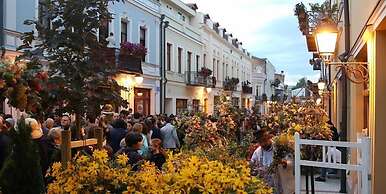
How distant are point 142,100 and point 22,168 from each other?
845 inches

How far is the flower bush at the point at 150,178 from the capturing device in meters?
3.44

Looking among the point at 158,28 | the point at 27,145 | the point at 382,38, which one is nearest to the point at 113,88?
the point at 27,145

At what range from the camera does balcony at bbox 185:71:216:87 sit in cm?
3397

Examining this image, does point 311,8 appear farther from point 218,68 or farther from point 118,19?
point 218,68

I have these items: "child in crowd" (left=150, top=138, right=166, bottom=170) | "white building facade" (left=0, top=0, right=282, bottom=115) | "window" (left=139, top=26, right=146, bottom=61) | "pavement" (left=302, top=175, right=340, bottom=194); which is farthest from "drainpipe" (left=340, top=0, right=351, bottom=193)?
"window" (left=139, top=26, right=146, bottom=61)

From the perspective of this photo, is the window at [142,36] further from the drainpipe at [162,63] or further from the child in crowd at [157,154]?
the child in crowd at [157,154]

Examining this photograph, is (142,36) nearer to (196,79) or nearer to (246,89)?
(196,79)

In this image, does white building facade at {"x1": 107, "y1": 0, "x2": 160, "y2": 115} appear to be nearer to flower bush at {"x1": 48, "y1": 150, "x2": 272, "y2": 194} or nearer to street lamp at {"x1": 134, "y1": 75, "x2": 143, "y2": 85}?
street lamp at {"x1": 134, "y1": 75, "x2": 143, "y2": 85}

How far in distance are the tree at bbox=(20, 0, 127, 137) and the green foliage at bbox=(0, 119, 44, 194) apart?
5.32 feet

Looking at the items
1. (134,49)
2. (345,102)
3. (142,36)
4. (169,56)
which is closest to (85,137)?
(345,102)

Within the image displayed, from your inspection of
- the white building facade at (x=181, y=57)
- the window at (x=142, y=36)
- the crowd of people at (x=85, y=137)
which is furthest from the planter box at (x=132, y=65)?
the crowd of people at (x=85, y=137)

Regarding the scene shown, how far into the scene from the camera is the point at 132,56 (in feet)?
64.4

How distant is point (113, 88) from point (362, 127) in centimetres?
615

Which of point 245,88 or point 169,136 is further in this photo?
point 245,88
